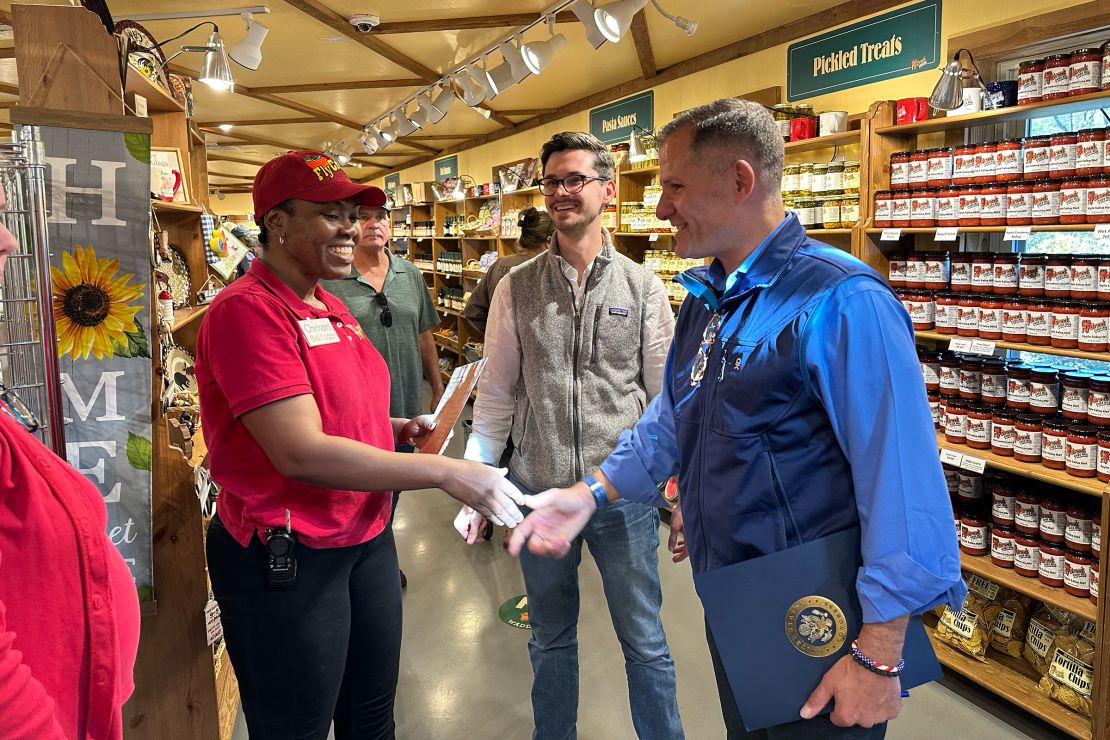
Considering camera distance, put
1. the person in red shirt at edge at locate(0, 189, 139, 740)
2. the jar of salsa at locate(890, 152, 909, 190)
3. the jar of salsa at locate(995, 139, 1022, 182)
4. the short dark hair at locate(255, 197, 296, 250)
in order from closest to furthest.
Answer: the person in red shirt at edge at locate(0, 189, 139, 740) → the short dark hair at locate(255, 197, 296, 250) → the jar of salsa at locate(995, 139, 1022, 182) → the jar of salsa at locate(890, 152, 909, 190)

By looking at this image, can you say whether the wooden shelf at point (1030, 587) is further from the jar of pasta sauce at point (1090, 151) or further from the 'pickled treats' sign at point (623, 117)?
the 'pickled treats' sign at point (623, 117)

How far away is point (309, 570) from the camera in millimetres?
1616

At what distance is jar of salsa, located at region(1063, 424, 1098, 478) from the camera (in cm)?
262

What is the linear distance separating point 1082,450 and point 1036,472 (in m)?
0.17

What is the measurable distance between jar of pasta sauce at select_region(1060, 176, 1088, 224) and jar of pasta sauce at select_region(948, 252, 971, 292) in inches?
16.9

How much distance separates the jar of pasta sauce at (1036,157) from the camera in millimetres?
2705

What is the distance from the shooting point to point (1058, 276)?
271 cm

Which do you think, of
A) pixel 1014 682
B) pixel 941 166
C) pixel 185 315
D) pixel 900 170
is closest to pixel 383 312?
pixel 185 315

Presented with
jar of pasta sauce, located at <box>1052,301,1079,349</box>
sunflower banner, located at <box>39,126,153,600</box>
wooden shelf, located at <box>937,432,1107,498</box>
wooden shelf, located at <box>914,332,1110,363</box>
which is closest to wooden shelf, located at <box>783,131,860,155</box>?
wooden shelf, located at <box>914,332,1110,363</box>

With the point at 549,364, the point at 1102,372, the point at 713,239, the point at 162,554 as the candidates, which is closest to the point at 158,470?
the point at 162,554

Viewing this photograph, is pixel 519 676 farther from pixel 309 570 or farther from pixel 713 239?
pixel 713 239

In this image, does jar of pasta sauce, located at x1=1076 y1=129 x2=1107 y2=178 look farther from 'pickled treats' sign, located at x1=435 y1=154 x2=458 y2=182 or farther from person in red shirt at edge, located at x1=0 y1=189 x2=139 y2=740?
'pickled treats' sign, located at x1=435 y1=154 x2=458 y2=182

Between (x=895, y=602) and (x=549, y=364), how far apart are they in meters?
1.20

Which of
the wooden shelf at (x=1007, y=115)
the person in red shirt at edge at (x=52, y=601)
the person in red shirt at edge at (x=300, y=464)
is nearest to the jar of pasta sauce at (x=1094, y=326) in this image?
the wooden shelf at (x=1007, y=115)
